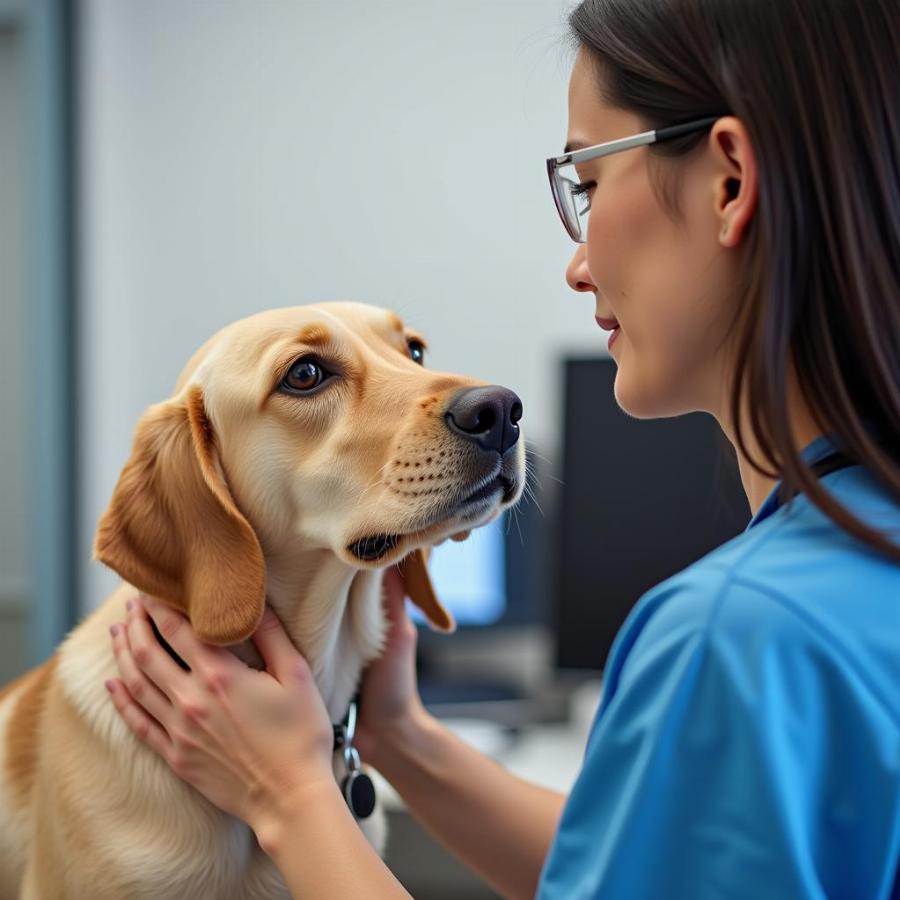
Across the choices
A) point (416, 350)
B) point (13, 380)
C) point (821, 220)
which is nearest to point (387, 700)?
point (416, 350)

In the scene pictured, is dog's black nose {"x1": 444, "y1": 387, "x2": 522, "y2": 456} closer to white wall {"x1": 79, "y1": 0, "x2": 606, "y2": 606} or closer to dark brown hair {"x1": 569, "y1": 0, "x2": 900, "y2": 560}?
dark brown hair {"x1": 569, "y1": 0, "x2": 900, "y2": 560}

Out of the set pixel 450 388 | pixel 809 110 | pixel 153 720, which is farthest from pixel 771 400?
pixel 153 720

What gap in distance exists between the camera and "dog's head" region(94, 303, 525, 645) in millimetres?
1048

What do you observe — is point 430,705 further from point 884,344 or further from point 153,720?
point 884,344

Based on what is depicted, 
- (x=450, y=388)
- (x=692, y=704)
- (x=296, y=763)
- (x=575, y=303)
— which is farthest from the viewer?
(x=575, y=303)

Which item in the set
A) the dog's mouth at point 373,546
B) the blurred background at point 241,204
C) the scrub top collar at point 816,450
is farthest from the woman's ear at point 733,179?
the blurred background at point 241,204

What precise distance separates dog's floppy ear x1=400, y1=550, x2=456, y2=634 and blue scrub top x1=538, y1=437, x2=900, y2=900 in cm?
60

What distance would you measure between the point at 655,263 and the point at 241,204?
228cm

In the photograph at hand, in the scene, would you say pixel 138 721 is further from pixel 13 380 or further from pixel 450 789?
pixel 13 380

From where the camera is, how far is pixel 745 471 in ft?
3.11

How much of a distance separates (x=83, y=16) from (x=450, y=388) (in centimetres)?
240

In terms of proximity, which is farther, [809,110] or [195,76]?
[195,76]

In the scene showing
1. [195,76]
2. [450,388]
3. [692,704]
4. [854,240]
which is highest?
[195,76]

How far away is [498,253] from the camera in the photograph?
288 cm
